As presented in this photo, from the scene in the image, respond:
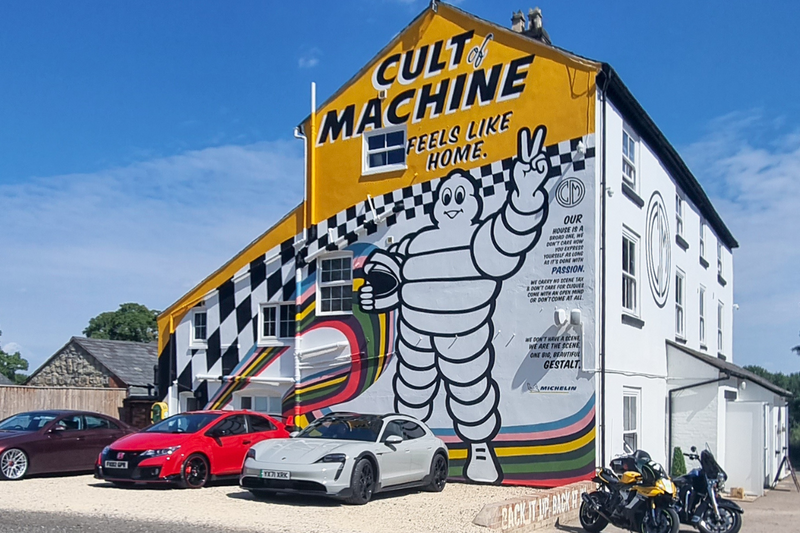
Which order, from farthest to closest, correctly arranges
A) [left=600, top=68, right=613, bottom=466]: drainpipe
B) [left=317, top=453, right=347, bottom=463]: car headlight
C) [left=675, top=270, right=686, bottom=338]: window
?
[left=675, top=270, right=686, bottom=338]: window, [left=600, top=68, right=613, bottom=466]: drainpipe, [left=317, top=453, right=347, bottom=463]: car headlight

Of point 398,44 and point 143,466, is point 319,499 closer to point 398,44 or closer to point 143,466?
point 143,466

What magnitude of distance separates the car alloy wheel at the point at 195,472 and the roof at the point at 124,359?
19466mm

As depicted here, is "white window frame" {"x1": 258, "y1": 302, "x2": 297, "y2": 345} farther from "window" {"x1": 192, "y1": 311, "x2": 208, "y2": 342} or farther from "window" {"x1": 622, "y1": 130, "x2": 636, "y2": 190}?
"window" {"x1": 622, "y1": 130, "x2": 636, "y2": 190}

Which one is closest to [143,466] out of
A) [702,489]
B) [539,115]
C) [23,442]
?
[23,442]

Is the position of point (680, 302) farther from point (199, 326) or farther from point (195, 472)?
point (195, 472)

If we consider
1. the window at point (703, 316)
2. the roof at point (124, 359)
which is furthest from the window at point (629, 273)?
the roof at point (124, 359)

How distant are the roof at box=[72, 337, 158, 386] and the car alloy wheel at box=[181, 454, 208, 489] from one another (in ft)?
63.9

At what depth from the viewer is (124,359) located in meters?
34.9

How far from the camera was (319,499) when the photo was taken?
1280cm

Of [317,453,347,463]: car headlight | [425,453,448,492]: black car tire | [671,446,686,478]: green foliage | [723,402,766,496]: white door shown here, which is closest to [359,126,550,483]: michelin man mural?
[425,453,448,492]: black car tire

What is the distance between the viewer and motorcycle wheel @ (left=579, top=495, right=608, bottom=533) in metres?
11.4

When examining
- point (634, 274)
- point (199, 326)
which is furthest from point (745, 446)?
point (199, 326)

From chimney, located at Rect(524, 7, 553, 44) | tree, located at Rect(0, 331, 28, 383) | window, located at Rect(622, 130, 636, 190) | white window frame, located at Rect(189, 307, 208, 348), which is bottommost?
tree, located at Rect(0, 331, 28, 383)

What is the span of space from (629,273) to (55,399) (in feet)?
49.7
